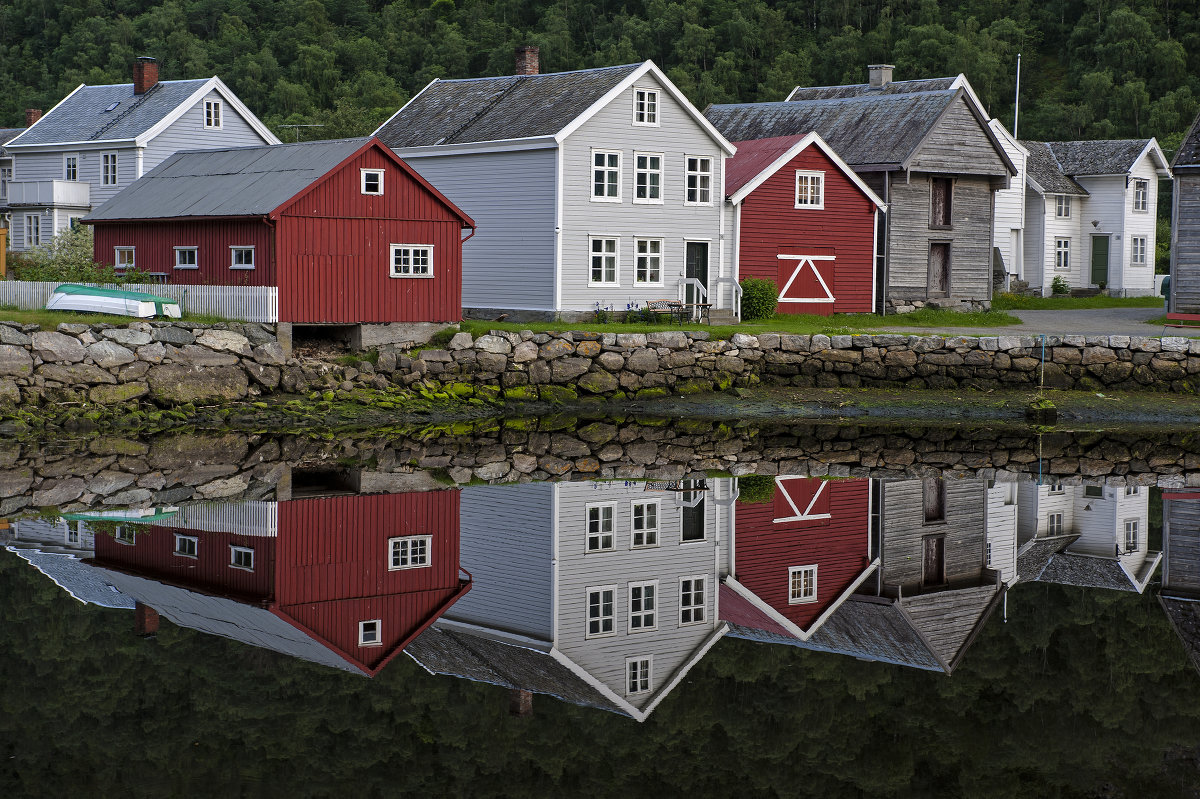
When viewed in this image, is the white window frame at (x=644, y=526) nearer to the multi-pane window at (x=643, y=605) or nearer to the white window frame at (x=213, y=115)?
the multi-pane window at (x=643, y=605)

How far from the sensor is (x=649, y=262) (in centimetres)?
3425

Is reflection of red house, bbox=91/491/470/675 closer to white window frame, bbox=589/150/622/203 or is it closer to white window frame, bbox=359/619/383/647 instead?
white window frame, bbox=359/619/383/647

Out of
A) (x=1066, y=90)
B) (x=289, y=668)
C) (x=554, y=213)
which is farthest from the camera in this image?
(x=1066, y=90)

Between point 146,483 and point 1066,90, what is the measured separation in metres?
74.2

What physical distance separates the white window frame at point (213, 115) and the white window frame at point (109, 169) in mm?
3199

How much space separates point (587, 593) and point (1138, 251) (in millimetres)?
43527

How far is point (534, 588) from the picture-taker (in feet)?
45.9

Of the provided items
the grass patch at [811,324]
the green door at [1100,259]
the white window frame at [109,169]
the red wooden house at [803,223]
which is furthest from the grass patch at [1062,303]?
the white window frame at [109,169]

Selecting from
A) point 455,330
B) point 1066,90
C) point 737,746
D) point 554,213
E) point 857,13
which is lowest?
point 737,746

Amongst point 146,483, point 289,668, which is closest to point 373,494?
point 146,483

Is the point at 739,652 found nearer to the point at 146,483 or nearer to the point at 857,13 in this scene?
the point at 146,483

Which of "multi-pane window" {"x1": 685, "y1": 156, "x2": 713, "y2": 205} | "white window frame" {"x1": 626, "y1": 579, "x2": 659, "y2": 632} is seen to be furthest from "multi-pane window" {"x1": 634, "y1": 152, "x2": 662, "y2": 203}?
"white window frame" {"x1": 626, "y1": 579, "x2": 659, "y2": 632}

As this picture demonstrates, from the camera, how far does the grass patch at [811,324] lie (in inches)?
1208

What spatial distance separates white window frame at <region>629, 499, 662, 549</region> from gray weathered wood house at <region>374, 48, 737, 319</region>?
14.9 meters
